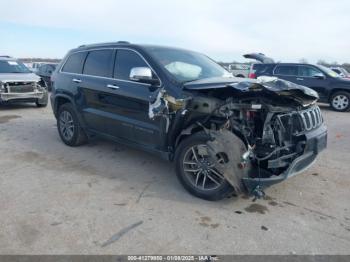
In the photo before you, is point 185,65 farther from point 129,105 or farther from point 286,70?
point 286,70

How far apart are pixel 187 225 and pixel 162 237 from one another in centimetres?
36

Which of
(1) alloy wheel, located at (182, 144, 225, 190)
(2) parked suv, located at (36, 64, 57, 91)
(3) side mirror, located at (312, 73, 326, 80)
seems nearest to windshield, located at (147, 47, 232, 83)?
(1) alloy wheel, located at (182, 144, 225, 190)

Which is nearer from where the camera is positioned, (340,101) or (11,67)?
(11,67)

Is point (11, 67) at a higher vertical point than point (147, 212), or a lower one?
higher

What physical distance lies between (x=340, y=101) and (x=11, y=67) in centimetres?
1155

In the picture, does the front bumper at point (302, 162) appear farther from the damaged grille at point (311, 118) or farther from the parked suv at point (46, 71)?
the parked suv at point (46, 71)

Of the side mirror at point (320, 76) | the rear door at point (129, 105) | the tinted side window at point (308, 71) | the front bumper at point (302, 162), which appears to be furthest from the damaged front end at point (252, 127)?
the tinted side window at point (308, 71)

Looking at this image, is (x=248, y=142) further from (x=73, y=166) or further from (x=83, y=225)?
(x=73, y=166)

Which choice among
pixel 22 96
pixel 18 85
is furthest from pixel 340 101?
pixel 18 85

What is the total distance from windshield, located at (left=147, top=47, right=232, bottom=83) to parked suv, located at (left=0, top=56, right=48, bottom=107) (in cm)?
759

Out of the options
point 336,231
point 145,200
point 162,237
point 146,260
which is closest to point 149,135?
point 145,200

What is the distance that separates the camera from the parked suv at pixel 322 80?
12594mm

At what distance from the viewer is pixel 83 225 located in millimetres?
3662

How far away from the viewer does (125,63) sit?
5344 mm
